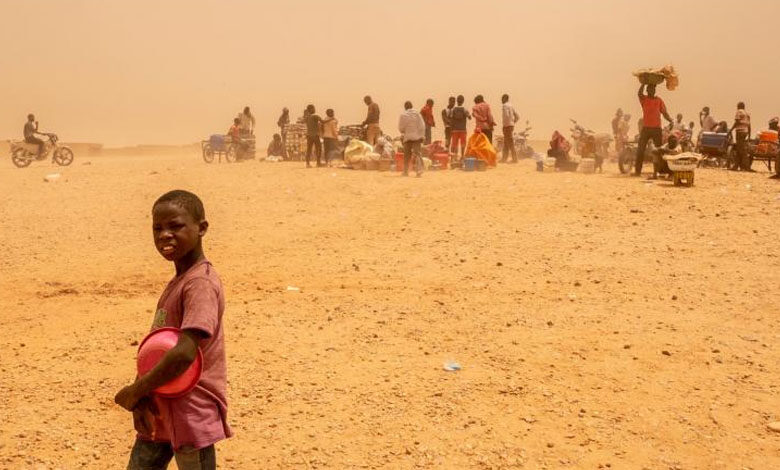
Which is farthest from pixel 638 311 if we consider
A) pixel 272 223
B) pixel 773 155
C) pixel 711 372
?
pixel 773 155

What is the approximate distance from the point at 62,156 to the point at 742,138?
1693cm

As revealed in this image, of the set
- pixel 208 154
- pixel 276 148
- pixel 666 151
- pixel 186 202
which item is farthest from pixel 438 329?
pixel 208 154

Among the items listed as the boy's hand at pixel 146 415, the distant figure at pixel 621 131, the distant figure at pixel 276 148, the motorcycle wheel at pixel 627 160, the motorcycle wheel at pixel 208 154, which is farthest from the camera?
the distant figure at pixel 621 131

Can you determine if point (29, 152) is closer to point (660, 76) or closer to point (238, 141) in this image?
point (238, 141)

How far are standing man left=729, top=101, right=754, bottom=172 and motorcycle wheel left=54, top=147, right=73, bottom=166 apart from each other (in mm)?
16758

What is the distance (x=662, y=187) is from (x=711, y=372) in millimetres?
7473

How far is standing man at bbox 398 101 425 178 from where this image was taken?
14.2 meters

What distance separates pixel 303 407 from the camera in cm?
453

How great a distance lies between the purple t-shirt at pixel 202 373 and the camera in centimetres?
247

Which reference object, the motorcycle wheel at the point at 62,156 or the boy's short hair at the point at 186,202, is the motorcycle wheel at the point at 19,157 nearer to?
the motorcycle wheel at the point at 62,156

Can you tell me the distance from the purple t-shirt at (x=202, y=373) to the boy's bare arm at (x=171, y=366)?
0.13 ft

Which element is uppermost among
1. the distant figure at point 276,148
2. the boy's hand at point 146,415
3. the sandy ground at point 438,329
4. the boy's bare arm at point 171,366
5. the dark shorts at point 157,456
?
the distant figure at point 276,148

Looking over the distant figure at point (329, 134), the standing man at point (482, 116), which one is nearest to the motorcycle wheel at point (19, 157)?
the distant figure at point (329, 134)

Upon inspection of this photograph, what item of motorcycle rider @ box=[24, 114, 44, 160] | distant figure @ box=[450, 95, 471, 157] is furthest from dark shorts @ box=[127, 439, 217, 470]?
motorcycle rider @ box=[24, 114, 44, 160]
